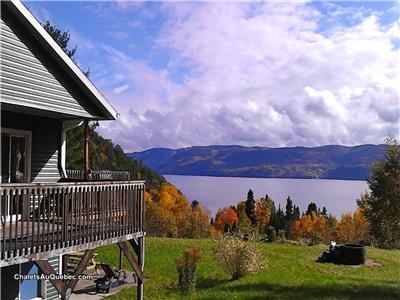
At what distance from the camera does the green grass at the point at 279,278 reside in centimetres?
1551

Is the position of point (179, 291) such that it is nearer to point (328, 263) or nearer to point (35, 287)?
point (35, 287)

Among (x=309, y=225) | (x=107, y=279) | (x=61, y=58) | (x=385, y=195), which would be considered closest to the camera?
(x=61, y=58)

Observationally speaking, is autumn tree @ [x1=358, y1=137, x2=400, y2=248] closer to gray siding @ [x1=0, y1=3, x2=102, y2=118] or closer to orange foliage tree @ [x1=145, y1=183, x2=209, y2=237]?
gray siding @ [x1=0, y1=3, x2=102, y2=118]

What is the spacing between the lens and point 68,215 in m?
9.40

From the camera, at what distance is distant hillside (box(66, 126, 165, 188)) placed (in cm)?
2959

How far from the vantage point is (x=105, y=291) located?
1580 centimetres

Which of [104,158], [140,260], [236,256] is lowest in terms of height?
[236,256]

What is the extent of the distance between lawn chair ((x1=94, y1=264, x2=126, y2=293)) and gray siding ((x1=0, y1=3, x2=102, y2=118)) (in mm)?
6519

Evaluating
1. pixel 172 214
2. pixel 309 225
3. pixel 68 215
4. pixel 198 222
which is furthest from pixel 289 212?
pixel 68 215

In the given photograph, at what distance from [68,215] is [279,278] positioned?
11.0 m

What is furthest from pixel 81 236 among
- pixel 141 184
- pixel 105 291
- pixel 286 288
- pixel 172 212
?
pixel 172 212

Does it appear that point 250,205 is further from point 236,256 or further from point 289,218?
point 236,256

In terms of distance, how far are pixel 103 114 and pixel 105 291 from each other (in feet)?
21.4

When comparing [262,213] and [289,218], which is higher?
[262,213]
